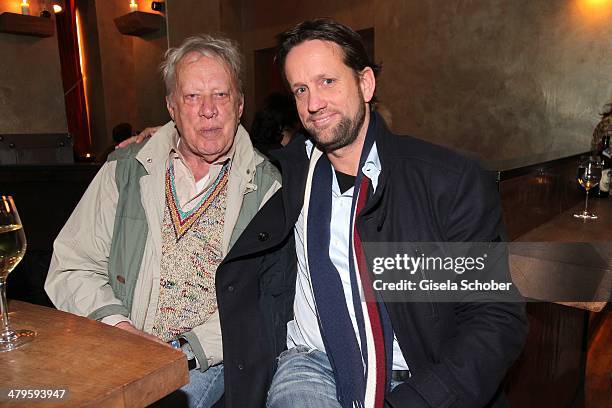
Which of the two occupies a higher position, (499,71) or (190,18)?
(190,18)

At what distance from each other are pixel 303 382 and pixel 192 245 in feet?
1.96

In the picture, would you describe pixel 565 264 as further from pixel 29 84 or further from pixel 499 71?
pixel 29 84

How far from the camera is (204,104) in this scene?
5.52ft

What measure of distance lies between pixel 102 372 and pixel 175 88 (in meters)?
1.24

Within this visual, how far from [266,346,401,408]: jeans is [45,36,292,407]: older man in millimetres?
63

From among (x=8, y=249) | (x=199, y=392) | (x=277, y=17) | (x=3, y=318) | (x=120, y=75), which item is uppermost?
(x=277, y=17)

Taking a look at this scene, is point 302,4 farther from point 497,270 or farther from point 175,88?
point 497,270

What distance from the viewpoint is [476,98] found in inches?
227

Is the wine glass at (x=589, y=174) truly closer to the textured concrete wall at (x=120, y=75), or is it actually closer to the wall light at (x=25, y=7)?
the textured concrete wall at (x=120, y=75)

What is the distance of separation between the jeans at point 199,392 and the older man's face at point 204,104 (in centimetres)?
78

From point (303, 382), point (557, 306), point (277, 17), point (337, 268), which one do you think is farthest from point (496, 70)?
point (303, 382)

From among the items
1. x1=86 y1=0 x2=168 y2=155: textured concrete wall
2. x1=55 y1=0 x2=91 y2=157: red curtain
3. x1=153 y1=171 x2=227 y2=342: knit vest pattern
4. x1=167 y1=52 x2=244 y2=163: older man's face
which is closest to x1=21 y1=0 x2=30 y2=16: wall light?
x1=86 y1=0 x2=168 y2=155: textured concrete wall

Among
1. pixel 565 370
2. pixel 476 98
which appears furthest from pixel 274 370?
pixel 476 98

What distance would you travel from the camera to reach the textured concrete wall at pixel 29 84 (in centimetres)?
436
